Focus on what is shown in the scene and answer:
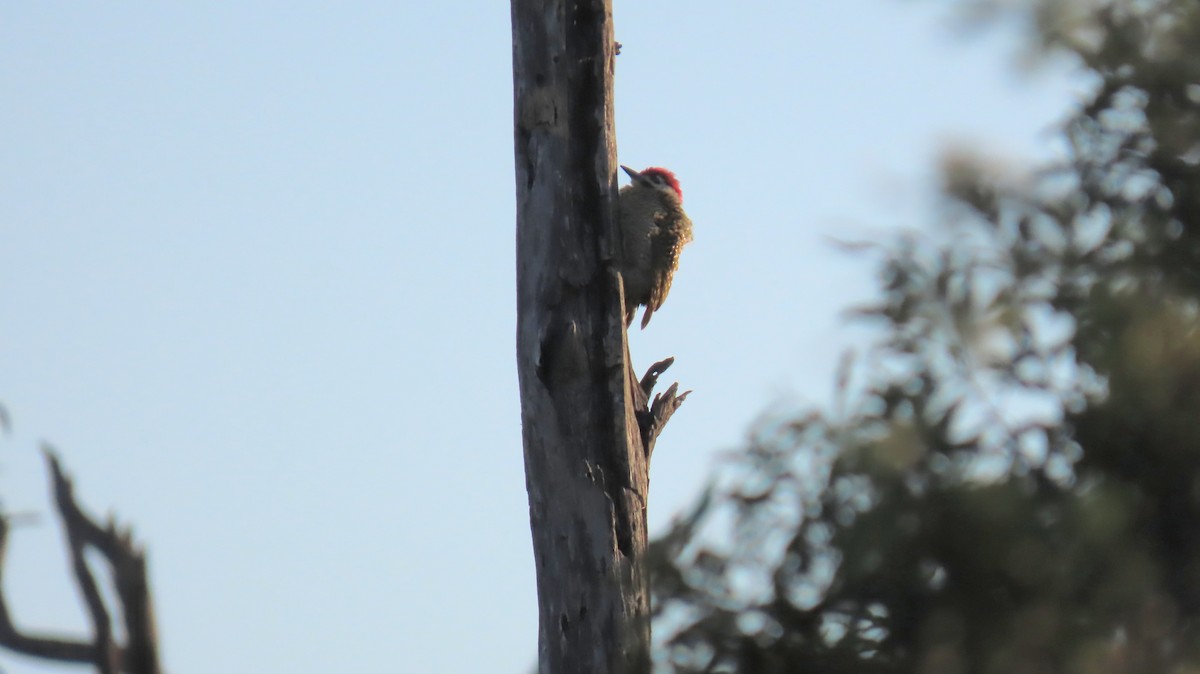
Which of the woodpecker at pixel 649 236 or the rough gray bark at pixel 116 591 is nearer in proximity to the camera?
the rough gray bark at pixel 116 591

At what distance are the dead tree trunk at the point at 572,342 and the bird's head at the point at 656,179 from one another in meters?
1.56

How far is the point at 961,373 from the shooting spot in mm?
2977

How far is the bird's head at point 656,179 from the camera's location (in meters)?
7.50

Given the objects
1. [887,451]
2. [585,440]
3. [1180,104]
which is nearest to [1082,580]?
[887,451]

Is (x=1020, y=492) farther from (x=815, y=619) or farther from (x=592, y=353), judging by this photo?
(x=592, y=353)

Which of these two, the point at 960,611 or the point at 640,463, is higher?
the point at 640,463

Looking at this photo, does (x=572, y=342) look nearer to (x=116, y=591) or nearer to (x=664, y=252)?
(x=664, y=252)

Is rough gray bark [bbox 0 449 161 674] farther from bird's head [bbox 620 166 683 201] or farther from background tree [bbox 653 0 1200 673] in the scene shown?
bird's head [bbox 620 166 683 201]

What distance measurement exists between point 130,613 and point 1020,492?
1.64 m

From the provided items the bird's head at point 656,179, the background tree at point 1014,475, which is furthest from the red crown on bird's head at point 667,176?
the background tree at point 1014,475

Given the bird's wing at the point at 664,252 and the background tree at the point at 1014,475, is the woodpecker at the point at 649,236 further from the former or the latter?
the background tree at the point at 1014,475

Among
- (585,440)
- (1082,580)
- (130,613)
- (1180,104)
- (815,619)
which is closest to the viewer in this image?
(130,613)

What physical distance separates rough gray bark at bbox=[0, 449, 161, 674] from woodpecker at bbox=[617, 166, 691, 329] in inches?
179

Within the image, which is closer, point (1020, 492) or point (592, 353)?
point (1020, 492)
